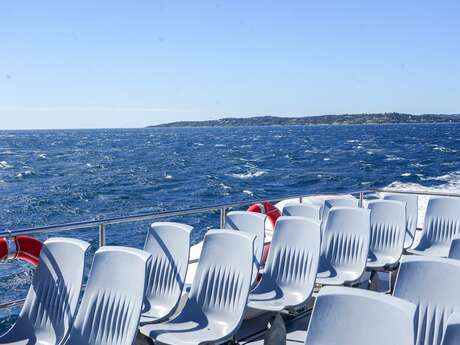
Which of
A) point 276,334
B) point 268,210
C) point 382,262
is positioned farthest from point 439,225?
point 276,334

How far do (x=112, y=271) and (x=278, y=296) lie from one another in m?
1.25

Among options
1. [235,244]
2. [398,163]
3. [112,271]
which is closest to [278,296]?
[235,244]

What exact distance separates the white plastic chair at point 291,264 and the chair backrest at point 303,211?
3.35ft

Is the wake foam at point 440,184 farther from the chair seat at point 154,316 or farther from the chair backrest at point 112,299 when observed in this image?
the chair backrest at point 112,299

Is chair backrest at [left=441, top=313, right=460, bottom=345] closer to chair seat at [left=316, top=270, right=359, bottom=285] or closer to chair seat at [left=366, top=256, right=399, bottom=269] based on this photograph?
chair seat at [left=316, top=270, right=359, bottom=285]

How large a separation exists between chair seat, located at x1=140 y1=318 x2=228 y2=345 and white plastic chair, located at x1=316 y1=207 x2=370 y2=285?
3.67 feet

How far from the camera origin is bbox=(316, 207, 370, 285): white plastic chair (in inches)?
157

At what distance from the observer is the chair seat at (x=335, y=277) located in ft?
12.7

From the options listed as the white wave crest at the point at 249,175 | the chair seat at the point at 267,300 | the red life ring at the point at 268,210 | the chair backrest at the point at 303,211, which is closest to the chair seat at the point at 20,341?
the chair seat at the point at 267,300

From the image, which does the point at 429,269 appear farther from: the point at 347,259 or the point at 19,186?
the point at 19,186

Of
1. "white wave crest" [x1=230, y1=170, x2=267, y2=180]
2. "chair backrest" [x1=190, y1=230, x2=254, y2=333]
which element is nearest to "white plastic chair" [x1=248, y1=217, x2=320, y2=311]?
"chair backrest" [x1=190, y1=230, x2=254, y2=333]

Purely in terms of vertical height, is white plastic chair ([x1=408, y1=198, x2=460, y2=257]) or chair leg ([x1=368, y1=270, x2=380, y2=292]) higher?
white plastic chair ([x1=408, y1=198, x2=460, y2=257])

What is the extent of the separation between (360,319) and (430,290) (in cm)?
59

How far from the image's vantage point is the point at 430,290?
2.46 metres
